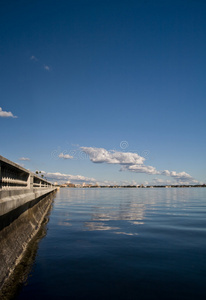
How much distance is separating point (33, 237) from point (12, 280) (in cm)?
487

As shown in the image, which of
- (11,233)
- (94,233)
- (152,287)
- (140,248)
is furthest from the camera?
(94,233)

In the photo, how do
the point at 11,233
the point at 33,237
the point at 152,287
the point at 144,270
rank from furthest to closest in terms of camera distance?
the point at 33,237
the point at 11,233
the point at 144,270
the point at 152,287

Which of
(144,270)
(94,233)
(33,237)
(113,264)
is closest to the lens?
(144,270)

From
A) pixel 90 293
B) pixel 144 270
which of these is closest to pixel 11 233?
pixel 90 293

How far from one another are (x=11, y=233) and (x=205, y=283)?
5339 mm

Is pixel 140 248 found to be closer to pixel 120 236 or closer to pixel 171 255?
pixel 171 255

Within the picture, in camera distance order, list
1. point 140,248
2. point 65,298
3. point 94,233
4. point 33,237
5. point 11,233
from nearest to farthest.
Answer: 1. point 65,298
2. point 11,233
3. point 140,248
4. point 33,237
5. point 94,233

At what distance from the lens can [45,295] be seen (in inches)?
196

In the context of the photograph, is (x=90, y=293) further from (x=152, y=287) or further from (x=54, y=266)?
(x=54, y=266)

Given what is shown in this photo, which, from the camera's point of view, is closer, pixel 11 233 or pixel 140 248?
pixel 11 233

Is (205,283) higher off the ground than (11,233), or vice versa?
(11,233)

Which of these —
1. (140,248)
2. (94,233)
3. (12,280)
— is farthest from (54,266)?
(94,233)

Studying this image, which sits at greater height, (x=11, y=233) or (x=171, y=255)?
(x=11, y=233)

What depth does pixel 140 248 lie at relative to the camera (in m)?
8.50
